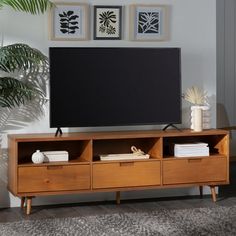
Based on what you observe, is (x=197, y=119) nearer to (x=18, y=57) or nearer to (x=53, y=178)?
(x=53, y=178)

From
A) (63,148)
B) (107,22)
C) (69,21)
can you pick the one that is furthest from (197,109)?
(69,21)

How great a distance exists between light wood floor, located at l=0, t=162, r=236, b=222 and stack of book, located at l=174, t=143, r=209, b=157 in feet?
1.37

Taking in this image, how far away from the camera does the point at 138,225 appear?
4.28 m

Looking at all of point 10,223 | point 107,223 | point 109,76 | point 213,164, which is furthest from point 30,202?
point 213,164

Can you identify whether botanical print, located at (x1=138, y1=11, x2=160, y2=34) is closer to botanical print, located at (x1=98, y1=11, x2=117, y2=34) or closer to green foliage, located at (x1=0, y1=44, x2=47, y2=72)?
botanical print, located at (x1=98, y1=11, x2=117, y2=34)

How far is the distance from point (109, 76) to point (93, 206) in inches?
42.8

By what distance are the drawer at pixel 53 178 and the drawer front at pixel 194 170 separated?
69 centimetres

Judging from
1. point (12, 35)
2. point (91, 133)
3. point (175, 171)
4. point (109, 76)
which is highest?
point (12, 35)

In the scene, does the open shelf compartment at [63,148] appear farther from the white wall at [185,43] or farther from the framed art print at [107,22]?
the framed art print at [107,22]

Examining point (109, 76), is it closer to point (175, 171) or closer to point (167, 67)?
point (167, 67)

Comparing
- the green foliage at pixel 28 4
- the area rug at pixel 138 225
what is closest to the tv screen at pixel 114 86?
the green foliage at pixel 28 4

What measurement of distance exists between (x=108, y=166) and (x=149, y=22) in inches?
53.1

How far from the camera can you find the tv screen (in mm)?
4832

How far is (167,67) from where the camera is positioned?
511cm
